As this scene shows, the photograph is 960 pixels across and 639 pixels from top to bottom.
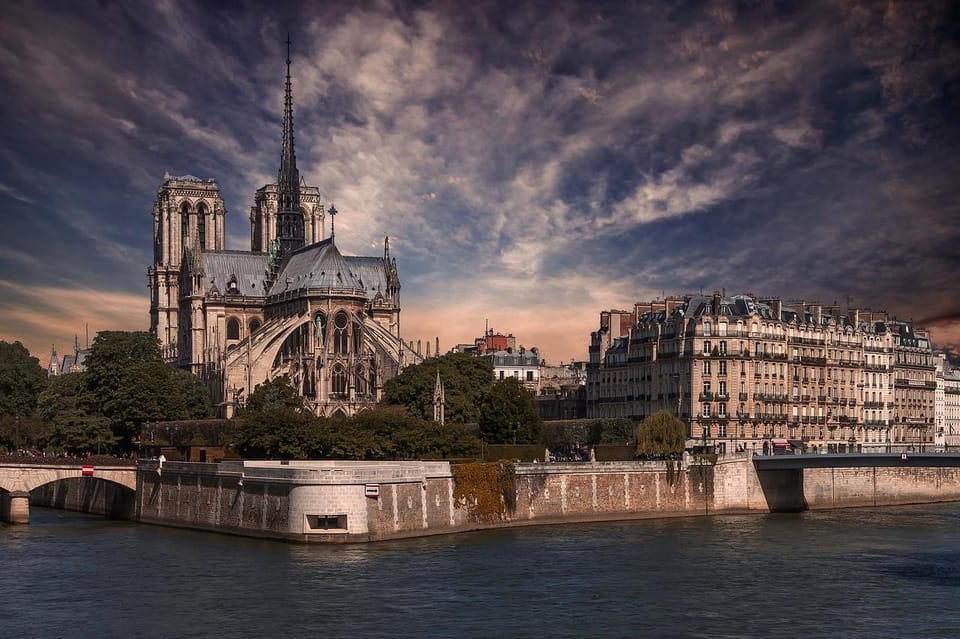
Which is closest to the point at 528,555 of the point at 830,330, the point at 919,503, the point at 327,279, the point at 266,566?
the point at 266,566

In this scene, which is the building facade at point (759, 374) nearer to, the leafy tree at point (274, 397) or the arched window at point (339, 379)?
the arched window at point (339, 379)

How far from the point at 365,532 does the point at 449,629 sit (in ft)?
56.7

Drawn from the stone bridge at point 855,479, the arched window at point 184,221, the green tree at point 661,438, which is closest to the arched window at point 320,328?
the arched window at point 184,221

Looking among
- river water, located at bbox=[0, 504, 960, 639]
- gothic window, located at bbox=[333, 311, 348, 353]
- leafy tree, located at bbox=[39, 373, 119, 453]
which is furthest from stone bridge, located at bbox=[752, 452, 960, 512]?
gothic window, located at bbox=[333, 311, 348, 353]

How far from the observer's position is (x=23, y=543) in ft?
199

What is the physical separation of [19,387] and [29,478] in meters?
42.8

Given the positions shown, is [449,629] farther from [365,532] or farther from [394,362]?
[394,362]

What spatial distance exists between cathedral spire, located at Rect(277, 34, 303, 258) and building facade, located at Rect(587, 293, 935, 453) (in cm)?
3692

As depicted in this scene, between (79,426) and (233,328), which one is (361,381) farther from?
(79,426)

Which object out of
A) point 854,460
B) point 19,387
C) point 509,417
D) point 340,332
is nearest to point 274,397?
point 509,417

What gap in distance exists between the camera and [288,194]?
13325 cm

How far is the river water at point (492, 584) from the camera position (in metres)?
42.7

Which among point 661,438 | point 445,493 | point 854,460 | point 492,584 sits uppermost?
point 661,438

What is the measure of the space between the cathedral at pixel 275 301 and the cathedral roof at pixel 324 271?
0.13m
